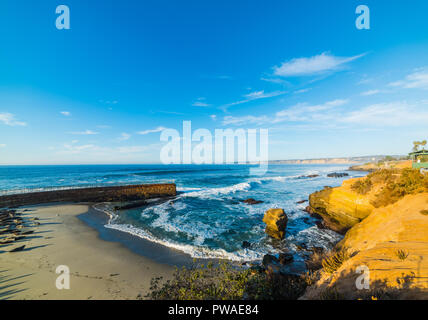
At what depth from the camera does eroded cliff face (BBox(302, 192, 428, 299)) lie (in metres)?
3.56

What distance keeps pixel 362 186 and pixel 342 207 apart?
6.75 feet

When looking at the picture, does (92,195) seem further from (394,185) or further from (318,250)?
(394,185)

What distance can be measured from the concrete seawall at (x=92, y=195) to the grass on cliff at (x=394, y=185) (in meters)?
25.9

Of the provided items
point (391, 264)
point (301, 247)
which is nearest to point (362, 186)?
point (301, 247)

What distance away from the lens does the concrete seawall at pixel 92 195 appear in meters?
21.0

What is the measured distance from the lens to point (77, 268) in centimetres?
764

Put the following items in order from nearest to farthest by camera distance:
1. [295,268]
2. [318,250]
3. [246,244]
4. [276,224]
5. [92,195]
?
[295,268] → [318,250] → [246,244] → [276,224] → [92,195]

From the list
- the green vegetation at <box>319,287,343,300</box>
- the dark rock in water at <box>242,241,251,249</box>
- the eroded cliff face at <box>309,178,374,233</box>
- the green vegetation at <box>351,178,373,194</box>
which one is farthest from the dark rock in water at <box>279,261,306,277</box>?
the green vegetation at <box>351,178,373,194</box>

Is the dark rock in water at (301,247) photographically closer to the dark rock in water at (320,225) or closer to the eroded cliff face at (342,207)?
the dark rock in water at (320,225)

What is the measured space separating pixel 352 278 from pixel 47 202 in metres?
32.9

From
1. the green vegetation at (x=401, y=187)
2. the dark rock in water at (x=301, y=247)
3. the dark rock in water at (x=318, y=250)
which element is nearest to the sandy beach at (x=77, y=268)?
the dark rock in water at (x=301, y=247)

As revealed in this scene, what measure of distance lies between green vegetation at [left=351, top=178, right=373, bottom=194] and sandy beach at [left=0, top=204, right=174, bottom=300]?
Result: 13614 mm
